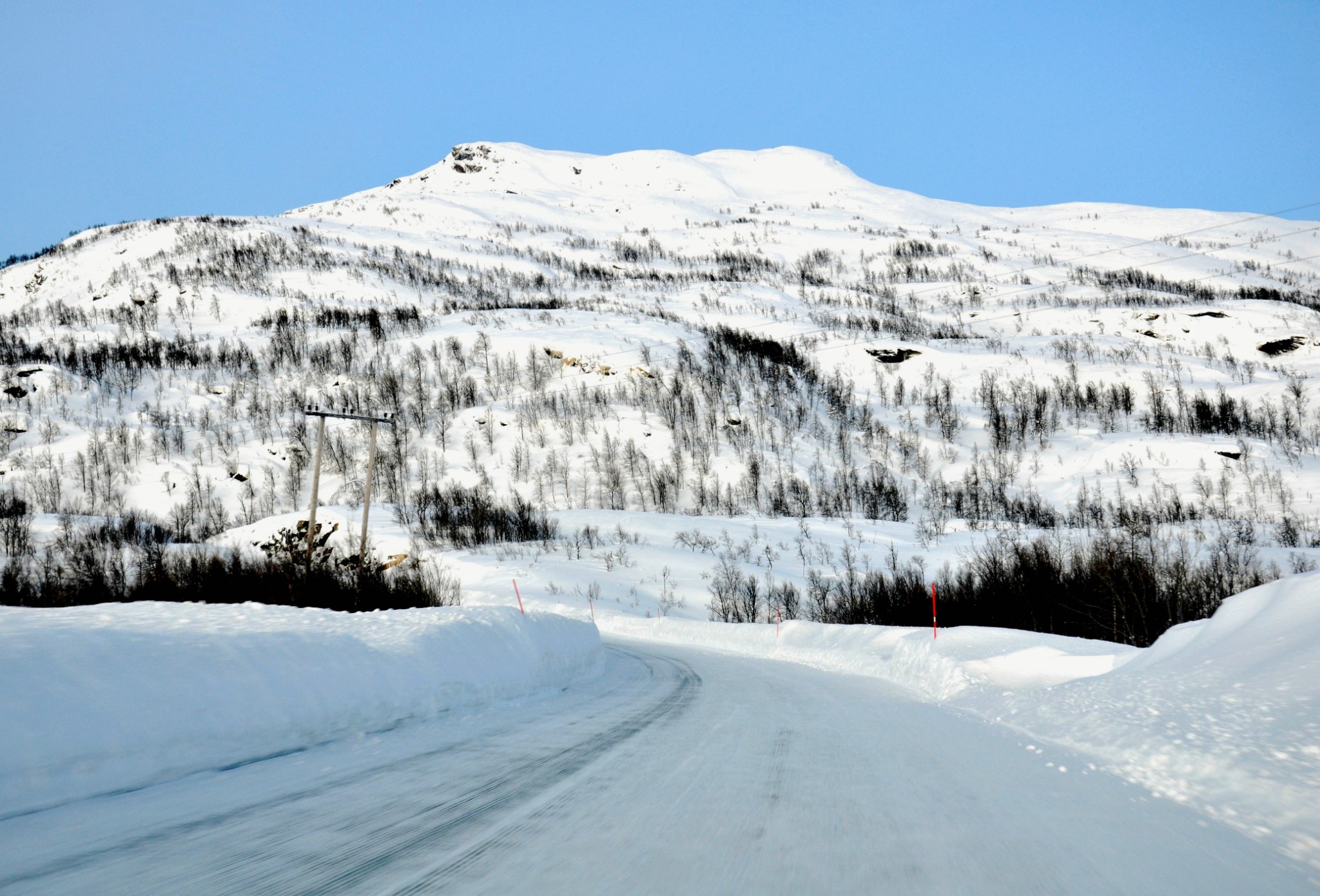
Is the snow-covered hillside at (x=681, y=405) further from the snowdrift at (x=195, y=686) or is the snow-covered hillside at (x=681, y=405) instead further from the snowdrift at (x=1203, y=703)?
the snowdrift at (x=195, y=686)

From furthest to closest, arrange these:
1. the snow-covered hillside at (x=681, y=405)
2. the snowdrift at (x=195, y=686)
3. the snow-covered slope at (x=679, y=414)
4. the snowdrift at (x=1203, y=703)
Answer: the snow-covered hillside at (x=681, y=405)
the snow-covered slope at (x=679, y=414)
the snowdrift at (x=195, y=686)
the snowdrift at (x=1203, y=703)

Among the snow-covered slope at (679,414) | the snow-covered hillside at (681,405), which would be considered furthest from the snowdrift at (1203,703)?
the snow-covered hillside at (681,405)

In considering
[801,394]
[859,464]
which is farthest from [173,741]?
[801,394]

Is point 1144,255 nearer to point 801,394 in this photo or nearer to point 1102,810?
point 801,394

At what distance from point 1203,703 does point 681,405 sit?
74.6m

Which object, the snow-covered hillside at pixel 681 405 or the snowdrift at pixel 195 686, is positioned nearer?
the snowdrift at pixel 195 686

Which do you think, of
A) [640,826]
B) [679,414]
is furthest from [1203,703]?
[679,414]

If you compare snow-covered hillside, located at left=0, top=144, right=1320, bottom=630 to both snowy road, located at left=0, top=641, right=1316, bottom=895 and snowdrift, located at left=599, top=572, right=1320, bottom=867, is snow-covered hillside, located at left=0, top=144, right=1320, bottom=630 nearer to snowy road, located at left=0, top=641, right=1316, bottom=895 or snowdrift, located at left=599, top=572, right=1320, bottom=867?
snowdrift, located at left=599, top=572, right=1320, bottom=867

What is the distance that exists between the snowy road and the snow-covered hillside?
2424cm

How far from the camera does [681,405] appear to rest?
80125 millimetres

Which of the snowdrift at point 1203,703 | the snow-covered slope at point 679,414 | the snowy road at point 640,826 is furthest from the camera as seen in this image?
the snow-covered slope at point 679,414

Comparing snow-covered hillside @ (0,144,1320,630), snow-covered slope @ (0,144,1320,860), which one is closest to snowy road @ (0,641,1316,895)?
snow-covered slope @ (0,144,1320,860)

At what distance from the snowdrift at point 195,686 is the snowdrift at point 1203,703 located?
593 centimetres

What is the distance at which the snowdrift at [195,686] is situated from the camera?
468 cm
